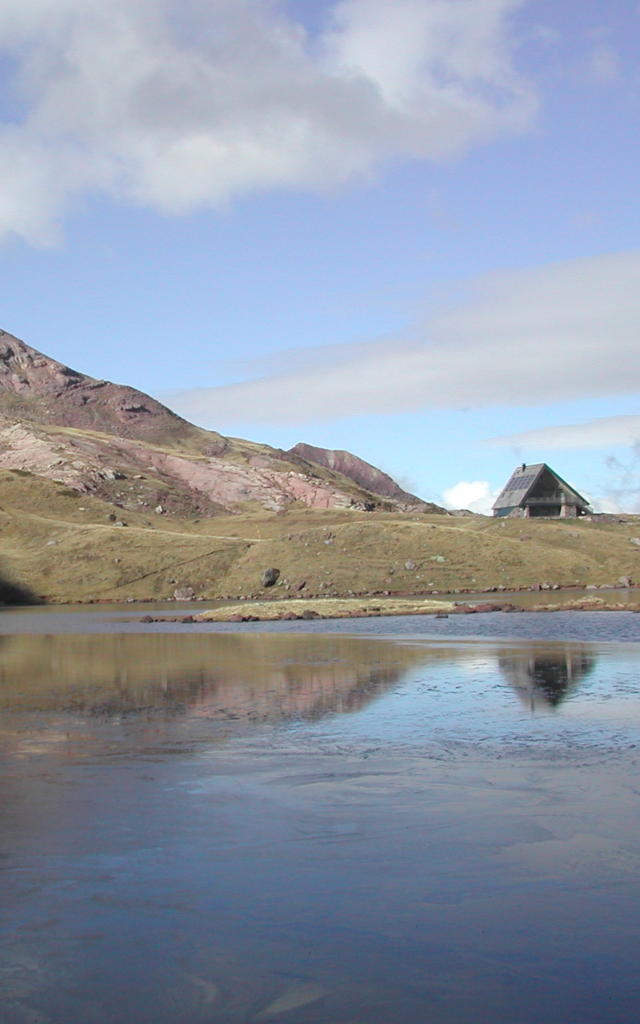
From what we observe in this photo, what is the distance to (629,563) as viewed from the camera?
11906 centimetres

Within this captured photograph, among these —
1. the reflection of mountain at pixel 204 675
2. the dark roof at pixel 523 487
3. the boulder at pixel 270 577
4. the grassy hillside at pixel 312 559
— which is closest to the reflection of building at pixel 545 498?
the dark roof at pixel 523 487

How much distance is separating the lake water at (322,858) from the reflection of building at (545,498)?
6156 inches

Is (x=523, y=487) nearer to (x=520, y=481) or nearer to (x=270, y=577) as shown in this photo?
(x=520, y=481)

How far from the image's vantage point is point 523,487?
18512cm

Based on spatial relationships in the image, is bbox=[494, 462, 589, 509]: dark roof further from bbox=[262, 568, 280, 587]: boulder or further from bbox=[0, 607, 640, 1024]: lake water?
bbox=[0, 607, 640, 1024]: lake water

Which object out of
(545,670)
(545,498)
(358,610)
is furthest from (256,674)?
(545,498)

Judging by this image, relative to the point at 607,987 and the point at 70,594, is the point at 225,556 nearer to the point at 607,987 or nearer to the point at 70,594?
the point at 70,594

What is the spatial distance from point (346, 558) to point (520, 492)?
78.6 meters

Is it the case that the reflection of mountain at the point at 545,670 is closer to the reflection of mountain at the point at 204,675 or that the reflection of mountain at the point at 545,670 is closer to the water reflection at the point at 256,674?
the water reflection at the point at 256,674

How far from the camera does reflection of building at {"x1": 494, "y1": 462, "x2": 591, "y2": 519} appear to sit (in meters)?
183

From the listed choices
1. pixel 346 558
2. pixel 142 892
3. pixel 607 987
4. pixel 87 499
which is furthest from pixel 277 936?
pixel 87 499

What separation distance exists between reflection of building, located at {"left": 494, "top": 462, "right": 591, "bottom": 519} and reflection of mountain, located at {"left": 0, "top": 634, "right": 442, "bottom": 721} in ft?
439

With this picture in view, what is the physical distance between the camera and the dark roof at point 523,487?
182 metres

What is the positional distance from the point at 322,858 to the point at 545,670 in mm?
24162
